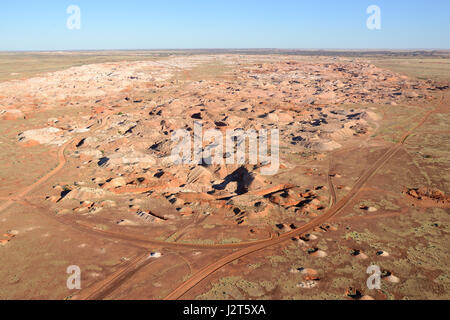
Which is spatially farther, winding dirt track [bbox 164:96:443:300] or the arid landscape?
the arid landscape

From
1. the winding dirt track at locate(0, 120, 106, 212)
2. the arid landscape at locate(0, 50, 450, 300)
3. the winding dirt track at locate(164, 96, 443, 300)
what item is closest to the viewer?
the winding dirt track at locate(164, 96, 443, 300)

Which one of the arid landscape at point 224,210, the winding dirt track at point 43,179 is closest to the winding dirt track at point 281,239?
the arid landscape at point 224,210

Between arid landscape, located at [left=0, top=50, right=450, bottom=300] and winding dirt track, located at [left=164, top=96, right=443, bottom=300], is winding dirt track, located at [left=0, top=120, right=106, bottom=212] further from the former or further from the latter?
winding dirt track, located at [left=164, top=96, right=443, bottom=300]

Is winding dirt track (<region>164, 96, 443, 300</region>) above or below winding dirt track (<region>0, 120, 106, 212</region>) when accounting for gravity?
below

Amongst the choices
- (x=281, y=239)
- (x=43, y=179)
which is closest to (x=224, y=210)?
(x=281, y=239)

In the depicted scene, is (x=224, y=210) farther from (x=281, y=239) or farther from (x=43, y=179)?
(x=43, y=179)

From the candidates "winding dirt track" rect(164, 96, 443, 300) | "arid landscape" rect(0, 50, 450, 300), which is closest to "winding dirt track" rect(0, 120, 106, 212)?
"arid landscape" rect(0, 50, 450, 300)
